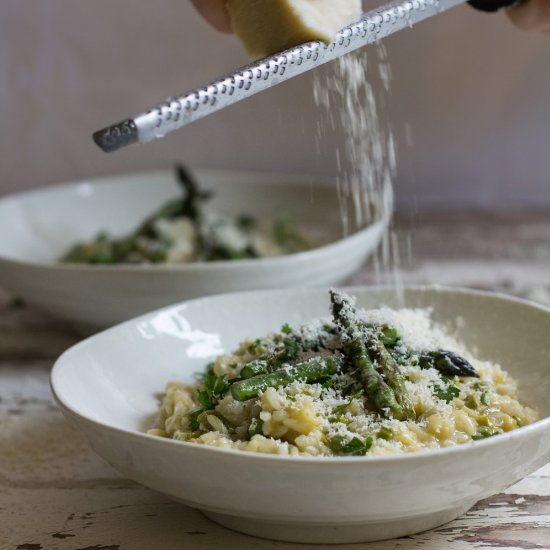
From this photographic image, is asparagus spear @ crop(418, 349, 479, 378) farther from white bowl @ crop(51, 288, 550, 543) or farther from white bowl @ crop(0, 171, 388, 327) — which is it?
white bowl @ crop(0, 171, 388, 327)

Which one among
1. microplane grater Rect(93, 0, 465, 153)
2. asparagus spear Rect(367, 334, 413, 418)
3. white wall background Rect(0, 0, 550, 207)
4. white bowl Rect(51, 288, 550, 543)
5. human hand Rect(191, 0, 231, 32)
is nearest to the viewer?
white bowl Rect(51, 288, 550, 543)

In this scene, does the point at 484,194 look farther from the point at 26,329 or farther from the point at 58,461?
the point at 58,461

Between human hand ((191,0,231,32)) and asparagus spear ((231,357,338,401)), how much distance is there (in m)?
0.88

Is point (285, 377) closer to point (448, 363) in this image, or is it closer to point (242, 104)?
point (448, 363)

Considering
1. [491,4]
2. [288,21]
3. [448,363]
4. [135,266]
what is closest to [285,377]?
[448,363]

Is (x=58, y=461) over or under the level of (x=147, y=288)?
under

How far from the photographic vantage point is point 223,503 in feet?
4.60

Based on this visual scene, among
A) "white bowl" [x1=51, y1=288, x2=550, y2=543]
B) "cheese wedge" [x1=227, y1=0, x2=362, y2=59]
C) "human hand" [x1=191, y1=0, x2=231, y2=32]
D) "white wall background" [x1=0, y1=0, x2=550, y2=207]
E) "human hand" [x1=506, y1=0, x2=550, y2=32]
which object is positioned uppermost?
"white wall background" [x1=0, y1=0, x2=550, y2=207]

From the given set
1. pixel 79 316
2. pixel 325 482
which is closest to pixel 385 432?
pixel 325 482

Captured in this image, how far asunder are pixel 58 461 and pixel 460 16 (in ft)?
9.26

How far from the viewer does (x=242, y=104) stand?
419 cm

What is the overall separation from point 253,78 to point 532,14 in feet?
3.73

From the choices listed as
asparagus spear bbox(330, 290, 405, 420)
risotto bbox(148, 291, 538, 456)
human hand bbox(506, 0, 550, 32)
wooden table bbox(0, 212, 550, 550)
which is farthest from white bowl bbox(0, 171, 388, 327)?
human hand bbox(506, 0, 550, 32)

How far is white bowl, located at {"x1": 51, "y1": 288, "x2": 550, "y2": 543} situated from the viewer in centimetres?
133
